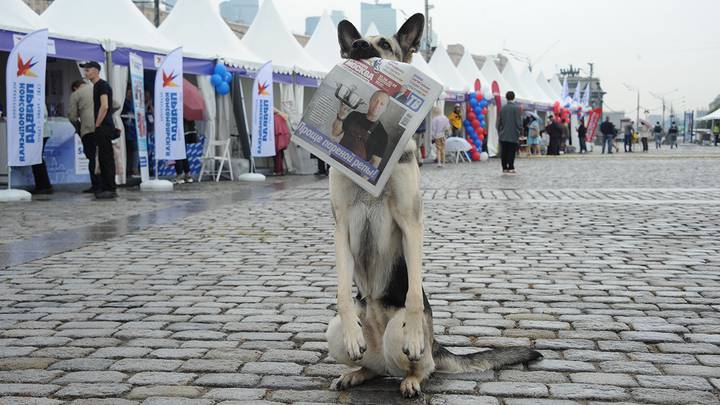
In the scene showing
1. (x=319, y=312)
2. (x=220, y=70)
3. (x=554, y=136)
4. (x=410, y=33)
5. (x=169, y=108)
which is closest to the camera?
(x=410, y=33)

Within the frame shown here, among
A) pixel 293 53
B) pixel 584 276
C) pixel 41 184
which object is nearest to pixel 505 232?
pixel 584 276

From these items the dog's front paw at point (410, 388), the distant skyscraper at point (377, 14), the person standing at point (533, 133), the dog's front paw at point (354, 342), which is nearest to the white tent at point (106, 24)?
the dog's front paw at point (354, 342)

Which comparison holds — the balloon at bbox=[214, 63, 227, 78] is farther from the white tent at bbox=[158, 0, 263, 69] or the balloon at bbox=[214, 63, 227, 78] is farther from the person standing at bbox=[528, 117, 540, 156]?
the person standing at bbox=[528, 117, 540, 156]

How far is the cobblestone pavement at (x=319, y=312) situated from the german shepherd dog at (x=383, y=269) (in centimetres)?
15

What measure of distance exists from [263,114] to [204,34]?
2.42 m

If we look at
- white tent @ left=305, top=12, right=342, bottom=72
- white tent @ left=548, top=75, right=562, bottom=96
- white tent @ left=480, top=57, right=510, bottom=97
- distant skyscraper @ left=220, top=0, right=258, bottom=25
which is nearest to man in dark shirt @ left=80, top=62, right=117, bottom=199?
white tent @ left=305, top=12, right=342, bottom=72

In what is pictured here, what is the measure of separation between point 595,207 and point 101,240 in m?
6.99

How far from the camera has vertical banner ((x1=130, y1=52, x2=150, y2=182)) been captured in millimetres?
15047

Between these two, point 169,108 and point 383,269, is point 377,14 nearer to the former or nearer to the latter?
point 169,108

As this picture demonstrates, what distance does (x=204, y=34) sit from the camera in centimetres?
1886

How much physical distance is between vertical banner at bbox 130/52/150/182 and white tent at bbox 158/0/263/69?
2.79m

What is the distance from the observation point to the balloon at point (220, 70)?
58.6ft

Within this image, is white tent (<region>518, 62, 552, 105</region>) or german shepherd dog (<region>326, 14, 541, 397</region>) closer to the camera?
german shepherd dog (<region>326, 14, 541, 397</region>)

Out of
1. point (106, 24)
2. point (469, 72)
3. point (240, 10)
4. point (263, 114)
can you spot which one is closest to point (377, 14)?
point (240, 10)
